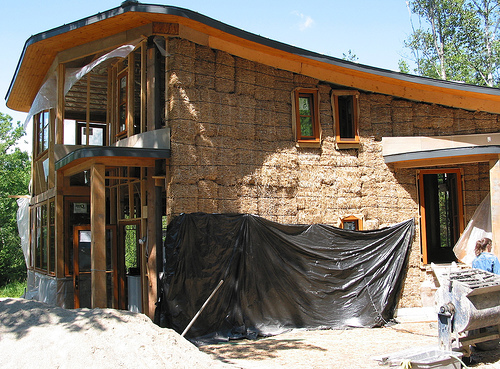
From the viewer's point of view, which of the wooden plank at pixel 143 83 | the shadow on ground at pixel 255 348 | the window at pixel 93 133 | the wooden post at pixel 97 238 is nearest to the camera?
the shadow on ground at pixel 255 348

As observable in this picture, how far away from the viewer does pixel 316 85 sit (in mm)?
12000

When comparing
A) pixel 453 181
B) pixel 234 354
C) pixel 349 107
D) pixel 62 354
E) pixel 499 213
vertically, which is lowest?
pixel 234 354

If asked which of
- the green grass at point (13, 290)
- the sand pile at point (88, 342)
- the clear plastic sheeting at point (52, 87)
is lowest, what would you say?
the green grass at point (13, 290)

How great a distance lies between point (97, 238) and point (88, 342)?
3345 millimetres

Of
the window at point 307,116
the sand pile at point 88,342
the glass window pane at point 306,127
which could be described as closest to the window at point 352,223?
the window at point 307,116

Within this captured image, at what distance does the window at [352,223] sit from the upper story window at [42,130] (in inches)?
325

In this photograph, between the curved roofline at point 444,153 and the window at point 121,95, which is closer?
the curved roofline at point 444,153

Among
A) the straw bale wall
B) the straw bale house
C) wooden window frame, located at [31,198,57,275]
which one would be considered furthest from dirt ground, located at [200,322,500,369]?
wooden window frame, located at [31,198,57,275]

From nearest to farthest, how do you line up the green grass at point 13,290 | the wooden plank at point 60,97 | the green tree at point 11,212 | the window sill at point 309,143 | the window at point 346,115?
the window sill at point 309,143 → the wooden plank at point 60,97 → the window at point 346,115 → the green grass at point 13,290 → the green tree at point 11,212

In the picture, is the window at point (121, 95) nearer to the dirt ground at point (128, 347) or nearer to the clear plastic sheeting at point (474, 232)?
the dirt ground at point (128, 347)

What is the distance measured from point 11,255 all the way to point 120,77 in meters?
18.0

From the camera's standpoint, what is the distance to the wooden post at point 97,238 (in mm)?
8906

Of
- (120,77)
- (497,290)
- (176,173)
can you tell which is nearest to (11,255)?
(120,77)

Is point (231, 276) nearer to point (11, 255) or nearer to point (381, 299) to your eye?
point (381, 299)
